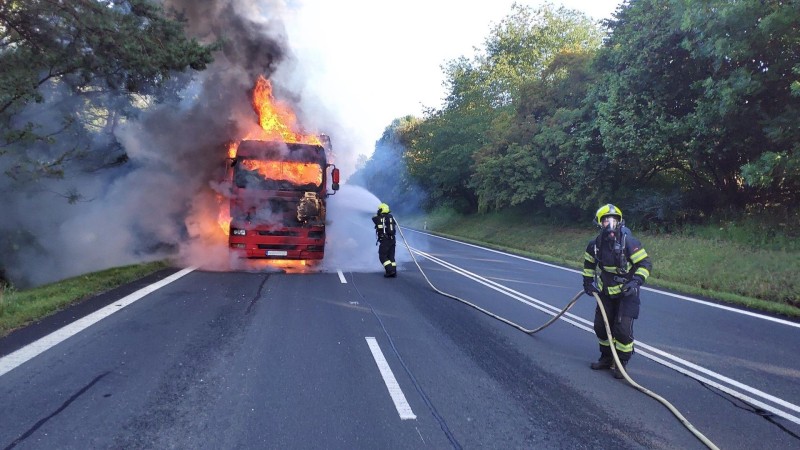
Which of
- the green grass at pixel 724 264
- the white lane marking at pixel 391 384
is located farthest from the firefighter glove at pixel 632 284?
the green grass at pixel 724 264

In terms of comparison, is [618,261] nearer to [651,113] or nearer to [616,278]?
[616,278]

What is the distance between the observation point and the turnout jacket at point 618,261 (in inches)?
227

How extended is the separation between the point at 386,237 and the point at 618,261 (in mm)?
7506

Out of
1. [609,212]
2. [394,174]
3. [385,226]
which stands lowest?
[385,226]

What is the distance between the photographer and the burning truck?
1290cm

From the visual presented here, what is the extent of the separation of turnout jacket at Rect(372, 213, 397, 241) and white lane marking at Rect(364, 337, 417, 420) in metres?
6.23

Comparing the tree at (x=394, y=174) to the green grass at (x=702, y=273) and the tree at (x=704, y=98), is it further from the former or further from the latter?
the green grass at (x=702, y=273)

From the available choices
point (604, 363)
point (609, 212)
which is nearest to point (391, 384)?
point (604, 363)

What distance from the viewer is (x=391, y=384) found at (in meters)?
5.12

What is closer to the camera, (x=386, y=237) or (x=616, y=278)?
(x=616, y=278)

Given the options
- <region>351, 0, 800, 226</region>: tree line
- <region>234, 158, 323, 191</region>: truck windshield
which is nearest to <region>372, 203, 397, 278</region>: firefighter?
<region>234, 158, 323, 191</region>: truck windshield

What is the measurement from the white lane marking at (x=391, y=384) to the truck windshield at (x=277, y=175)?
7.32 meters

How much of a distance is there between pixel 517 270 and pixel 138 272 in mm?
10038

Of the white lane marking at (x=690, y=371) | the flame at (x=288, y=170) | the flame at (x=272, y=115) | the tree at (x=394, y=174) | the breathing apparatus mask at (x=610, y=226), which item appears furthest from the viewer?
the tree at (x=394, y=174)
